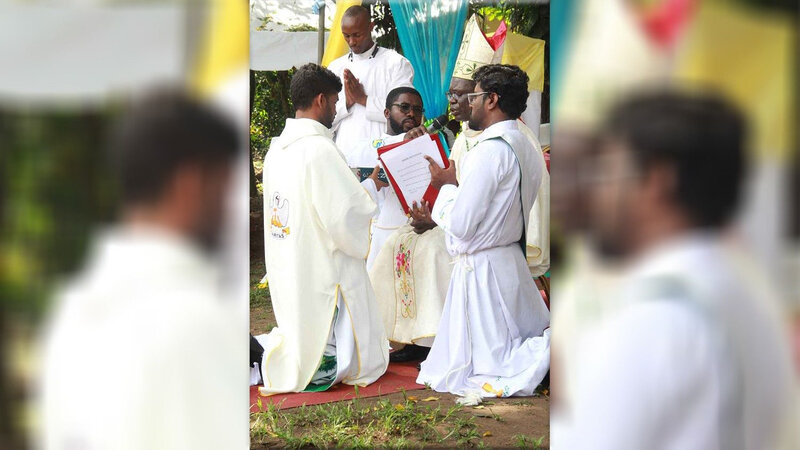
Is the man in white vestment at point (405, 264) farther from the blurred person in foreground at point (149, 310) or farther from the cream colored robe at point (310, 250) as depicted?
the blurred person in foreground at point (149, 310)

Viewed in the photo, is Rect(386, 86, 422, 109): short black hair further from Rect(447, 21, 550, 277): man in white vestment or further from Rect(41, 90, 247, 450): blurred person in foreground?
Rect(41, 90, 247, 450): blurred person in foreground

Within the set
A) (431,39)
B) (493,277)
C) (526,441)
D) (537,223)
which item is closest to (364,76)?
(431,39)

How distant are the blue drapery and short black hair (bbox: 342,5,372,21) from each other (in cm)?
22

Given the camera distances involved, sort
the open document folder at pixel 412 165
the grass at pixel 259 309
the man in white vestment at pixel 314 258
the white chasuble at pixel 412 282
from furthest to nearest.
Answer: the grass at pixel 259 309 → the white chasuble at pixel 412 282 → the open document folder at pixel 412 165 → the man in white vestment at pixel 314 258

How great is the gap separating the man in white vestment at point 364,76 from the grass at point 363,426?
1.83 metres

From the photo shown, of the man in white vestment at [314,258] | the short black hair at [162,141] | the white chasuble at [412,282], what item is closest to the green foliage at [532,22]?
the white chasuble at [412,282]

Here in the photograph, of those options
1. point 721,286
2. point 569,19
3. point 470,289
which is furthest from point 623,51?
point 470,289

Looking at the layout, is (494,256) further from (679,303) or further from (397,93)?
(679,303)

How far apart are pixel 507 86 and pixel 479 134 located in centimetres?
52

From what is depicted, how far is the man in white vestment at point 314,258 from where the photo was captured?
15.4 feet

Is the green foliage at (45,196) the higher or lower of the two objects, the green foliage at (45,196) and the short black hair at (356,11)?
the lower

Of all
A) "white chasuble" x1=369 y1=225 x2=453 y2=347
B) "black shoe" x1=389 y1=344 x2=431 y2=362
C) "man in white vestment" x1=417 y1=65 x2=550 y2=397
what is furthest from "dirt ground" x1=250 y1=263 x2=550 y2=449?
"black shoe" x1=389 y1=344 x2=431 y2=362

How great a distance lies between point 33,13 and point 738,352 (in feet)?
5.49

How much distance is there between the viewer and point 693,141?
5.41 feet
